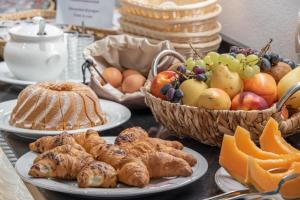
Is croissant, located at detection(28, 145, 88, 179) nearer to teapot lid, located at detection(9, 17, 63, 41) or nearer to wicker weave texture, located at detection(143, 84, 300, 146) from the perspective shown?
wicker weave texture, located at detection(143, 84, 300, 146)

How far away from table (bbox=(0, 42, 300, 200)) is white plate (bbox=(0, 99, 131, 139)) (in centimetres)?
2

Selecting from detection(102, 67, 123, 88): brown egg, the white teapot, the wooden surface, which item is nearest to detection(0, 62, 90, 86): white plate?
the white teapot

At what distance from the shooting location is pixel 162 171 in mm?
1086

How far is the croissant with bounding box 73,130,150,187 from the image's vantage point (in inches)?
41.1

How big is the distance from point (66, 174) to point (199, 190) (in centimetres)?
21

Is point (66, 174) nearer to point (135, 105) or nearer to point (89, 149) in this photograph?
point (89, 149)

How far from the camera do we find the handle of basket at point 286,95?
3.80 ft

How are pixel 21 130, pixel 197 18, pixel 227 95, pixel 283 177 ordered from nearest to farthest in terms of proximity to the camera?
pixel 283 177
pixel 227 95
pixel 21 130
pixel 197 18

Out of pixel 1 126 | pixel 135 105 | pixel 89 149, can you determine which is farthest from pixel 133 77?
pixel 89 149

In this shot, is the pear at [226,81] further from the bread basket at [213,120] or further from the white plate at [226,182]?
the white plate at [226,182]

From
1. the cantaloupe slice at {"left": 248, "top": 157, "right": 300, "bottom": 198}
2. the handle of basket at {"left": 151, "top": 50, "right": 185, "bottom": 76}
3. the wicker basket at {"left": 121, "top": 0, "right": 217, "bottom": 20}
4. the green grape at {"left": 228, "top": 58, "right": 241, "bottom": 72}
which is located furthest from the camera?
the wicker basket at {"left": 121, "top": 0, "right": 217, "bottom": 20}

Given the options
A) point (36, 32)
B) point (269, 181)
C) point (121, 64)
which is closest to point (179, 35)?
point (121, 64)

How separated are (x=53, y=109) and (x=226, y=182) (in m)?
0.44

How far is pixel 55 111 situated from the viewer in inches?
54.1
